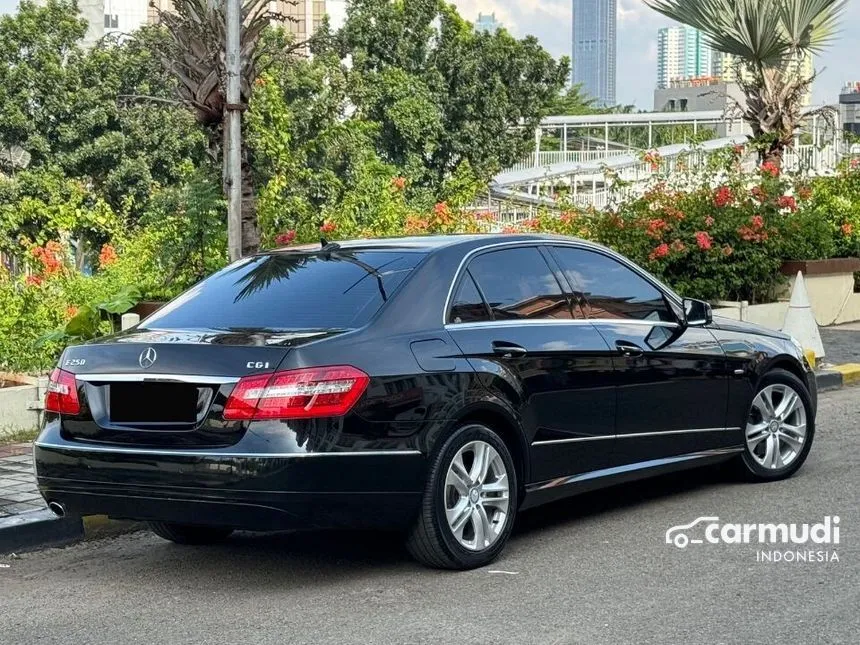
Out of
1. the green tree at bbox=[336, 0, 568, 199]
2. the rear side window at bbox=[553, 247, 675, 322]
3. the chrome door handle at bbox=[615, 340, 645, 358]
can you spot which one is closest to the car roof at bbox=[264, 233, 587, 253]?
the rear side window at bbox=[553, 247, 675, 322]

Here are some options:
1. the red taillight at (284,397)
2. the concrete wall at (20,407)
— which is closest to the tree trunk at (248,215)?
the concrete wall at (20,407)

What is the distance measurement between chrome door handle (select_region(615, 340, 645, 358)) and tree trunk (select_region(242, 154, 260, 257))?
6.10m

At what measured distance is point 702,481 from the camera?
881 cm

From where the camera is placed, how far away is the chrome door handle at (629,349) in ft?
24.6

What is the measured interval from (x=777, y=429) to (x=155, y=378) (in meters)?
4.12

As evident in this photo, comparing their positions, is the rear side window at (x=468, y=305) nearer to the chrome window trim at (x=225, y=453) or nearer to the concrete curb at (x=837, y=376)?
the chrome window trim at (x=225, y=453)

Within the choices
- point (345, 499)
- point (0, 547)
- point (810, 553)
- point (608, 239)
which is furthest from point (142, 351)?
point (608, 239)

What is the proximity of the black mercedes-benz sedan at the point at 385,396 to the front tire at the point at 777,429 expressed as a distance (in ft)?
2.21

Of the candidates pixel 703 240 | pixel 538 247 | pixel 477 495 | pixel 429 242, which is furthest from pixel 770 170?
pixel 477 495

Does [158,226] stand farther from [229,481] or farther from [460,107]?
[460,107]

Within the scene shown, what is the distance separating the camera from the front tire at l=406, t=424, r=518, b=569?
6293mm

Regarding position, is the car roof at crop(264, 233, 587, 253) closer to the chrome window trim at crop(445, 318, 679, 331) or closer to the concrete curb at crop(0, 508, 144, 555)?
the chrome window trim at crop(445, 318, 679, 331)


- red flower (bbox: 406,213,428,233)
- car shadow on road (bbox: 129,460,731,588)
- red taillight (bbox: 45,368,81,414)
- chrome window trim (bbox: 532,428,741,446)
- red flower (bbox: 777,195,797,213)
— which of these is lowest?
car shadow on road (bbox: 129,460,731,588)

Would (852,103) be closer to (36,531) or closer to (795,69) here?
(795,69)
